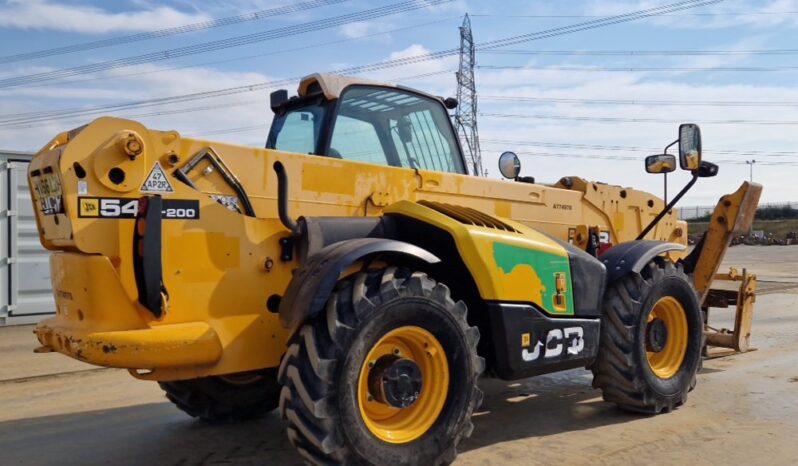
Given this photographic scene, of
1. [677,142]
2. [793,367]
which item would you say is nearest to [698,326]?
[677,142]

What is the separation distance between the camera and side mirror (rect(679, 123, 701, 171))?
19.4 feet

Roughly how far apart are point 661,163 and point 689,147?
0.52 meters

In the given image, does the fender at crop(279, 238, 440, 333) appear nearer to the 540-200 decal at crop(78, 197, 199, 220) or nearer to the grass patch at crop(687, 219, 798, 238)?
the 540-200 decal at crop(78, 197, 199, 220)

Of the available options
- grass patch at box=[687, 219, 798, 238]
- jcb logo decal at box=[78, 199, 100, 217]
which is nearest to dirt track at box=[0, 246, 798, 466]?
jcb logo decal at box=[78, 199, 100, 217]

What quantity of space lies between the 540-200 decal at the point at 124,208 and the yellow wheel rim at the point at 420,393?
4.28ft

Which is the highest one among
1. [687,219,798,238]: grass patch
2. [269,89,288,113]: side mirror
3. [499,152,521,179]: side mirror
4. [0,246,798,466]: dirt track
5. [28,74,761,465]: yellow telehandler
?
[269,89,288,113]: side mirror

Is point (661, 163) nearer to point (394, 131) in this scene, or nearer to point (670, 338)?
point (670, 338)

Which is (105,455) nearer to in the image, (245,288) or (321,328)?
(245,288)

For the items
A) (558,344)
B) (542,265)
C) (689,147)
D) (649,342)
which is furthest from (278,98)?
(649,342)

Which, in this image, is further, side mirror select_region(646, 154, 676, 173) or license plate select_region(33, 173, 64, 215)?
side mirror select_region(646, 154, 676, 173)

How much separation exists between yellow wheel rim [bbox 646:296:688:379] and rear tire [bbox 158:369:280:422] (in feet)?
10.3

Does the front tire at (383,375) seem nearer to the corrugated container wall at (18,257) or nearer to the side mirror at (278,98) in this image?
the side mirror at (278,98)

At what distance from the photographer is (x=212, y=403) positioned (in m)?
5.39

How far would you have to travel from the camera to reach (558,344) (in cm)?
488
